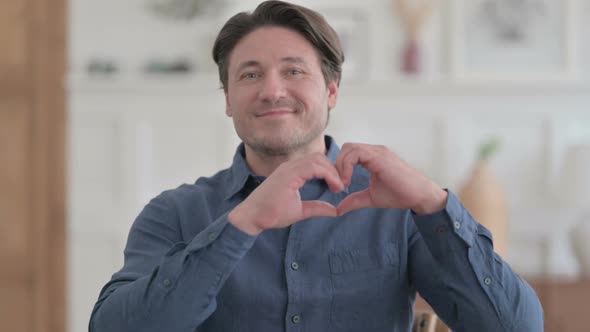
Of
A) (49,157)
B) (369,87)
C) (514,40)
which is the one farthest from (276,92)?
(49,157)

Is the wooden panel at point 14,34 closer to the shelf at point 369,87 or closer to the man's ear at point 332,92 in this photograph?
the shelf at point 369,87

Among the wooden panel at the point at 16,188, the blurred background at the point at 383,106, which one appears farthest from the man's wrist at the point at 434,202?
the wooden panel at the point at 16,188

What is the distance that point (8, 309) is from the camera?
440 centimetres

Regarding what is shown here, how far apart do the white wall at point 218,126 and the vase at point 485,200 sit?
32 cm

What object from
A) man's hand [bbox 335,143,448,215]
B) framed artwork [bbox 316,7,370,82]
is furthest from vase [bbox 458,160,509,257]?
man's hand [bbox 335,143,448,215]

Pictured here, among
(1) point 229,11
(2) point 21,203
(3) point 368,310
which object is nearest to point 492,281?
(3) point 368,310

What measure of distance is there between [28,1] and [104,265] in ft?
4.38

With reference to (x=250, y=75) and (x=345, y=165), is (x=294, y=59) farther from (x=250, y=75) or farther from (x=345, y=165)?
(x=345, y=165)

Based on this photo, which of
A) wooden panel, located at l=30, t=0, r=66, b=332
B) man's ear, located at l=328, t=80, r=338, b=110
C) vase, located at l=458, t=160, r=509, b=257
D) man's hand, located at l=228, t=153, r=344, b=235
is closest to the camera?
man's hand, located at l=228, t=153, r=344, b=235

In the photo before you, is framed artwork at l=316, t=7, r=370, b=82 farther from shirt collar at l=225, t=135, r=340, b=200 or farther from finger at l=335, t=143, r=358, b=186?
finger at l=335, t=143, r=358, b=186

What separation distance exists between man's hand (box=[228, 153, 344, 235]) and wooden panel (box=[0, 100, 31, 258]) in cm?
309

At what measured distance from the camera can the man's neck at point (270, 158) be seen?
5.99 feet

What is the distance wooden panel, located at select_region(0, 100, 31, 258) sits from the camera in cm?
435

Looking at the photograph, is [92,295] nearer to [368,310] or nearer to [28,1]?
[28,1]
